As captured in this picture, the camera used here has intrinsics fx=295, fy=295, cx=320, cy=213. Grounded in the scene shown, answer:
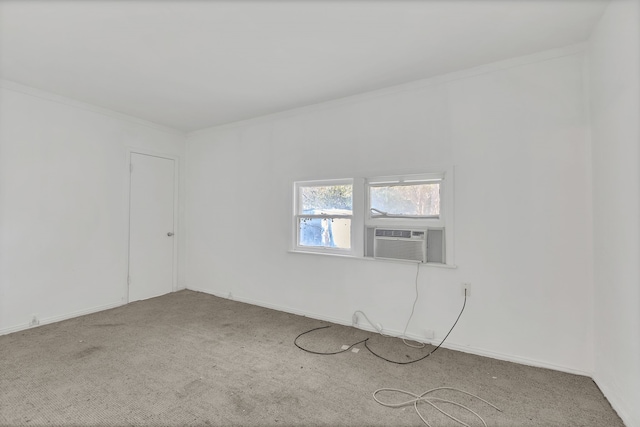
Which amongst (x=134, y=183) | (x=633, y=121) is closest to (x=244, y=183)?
(x=134, y=183)

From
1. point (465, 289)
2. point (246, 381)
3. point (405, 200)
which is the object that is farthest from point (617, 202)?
point (246, 381)

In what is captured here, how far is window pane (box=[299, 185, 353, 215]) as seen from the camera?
3307mm

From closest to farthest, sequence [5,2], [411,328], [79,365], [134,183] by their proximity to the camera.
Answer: [5,2], [79,365], [411,328], [134,183]

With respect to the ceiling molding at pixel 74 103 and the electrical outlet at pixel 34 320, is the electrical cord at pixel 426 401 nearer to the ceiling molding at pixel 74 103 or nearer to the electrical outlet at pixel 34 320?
the electrical outlet at pixel 34 320

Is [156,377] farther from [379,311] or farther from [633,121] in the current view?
[633,121]

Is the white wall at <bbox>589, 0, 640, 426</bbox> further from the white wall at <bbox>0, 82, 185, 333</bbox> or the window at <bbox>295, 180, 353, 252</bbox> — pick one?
the white wall at <bbox>0, 82, 185, 333</bbox>

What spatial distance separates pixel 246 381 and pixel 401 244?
1.75 m

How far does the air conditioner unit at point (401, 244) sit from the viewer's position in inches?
108

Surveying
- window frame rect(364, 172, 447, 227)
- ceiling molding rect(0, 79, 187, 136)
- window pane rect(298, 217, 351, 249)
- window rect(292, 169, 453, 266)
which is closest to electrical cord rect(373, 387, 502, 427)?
window rect(292, 169, 453, 266)

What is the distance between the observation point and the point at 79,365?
2303 millimetres

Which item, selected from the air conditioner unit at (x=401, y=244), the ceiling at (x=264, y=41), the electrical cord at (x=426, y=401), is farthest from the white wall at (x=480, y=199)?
the electrical cord at (x=426, y=401)

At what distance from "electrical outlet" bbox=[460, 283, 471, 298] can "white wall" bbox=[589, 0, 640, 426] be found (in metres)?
0.82

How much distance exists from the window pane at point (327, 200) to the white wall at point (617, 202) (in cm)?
204

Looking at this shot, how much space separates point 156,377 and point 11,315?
2046 mm
